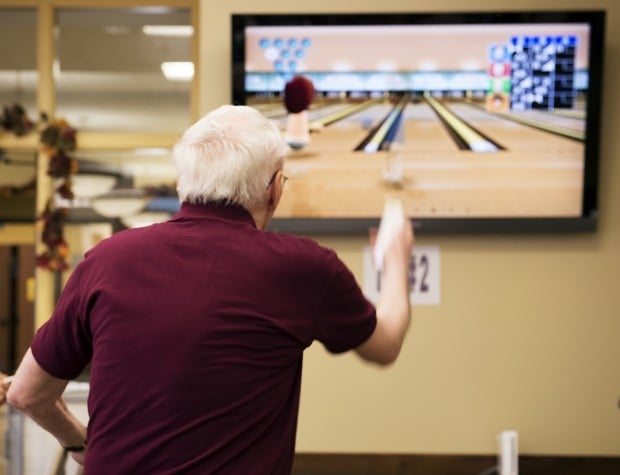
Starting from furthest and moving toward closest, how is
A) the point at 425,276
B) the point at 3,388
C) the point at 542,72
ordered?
the point at 425,276, the point at 542,72, the point at 3,388

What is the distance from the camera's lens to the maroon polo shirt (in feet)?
4.83

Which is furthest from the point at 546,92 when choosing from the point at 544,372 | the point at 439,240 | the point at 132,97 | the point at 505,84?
the point at 132,97

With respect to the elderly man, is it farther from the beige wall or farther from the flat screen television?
the beige wall

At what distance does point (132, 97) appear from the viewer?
5.19 meters

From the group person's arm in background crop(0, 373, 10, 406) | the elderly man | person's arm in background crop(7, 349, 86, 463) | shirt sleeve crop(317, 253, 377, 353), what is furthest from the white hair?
person's arm in background crop(0, 373, 10, 406)

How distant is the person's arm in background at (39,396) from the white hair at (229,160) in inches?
15.0

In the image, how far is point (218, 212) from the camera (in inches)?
61.4

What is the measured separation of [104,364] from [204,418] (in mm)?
179

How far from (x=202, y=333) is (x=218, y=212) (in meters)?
0.20

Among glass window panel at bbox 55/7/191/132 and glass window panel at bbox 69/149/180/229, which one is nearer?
glass window panel at bbox 55/7/191/132

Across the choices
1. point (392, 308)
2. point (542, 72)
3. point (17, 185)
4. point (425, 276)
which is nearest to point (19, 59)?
point (17, 185)

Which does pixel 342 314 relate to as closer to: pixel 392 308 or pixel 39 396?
pixel 392 308

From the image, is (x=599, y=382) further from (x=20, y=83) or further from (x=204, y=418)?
(x=20, y=83)

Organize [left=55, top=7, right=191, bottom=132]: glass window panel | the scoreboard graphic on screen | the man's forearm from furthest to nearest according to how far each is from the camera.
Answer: [left=55, top=7, right=191, bottom=132]: glass window panel, the scoreboard graphic on screen, the man's forearm
